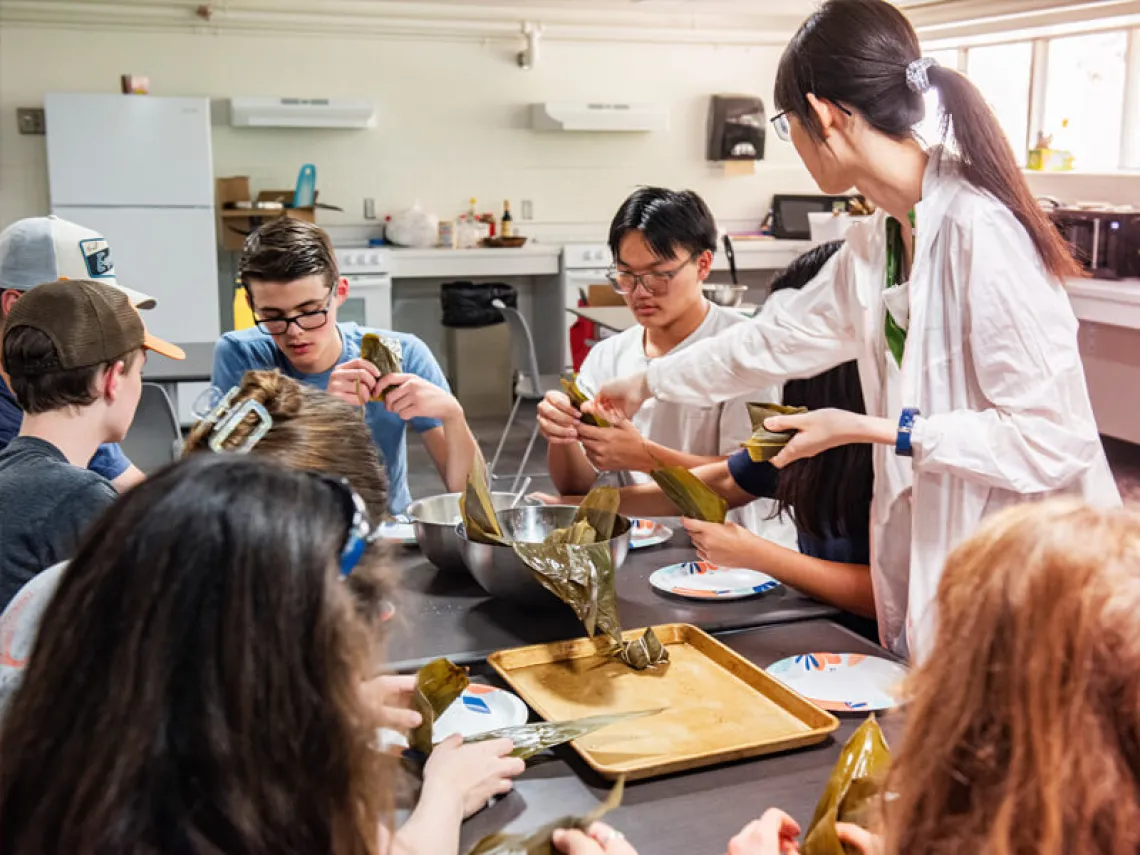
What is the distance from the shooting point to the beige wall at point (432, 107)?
6820 millimetres

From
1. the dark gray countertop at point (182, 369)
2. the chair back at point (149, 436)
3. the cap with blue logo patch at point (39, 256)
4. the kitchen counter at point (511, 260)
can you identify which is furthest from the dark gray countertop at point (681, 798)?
the kitchen counter at point (511, 260)

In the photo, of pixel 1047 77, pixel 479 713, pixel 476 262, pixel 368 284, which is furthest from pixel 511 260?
pixel 479 713

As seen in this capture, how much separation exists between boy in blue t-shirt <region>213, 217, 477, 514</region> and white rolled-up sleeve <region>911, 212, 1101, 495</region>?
1.11 m

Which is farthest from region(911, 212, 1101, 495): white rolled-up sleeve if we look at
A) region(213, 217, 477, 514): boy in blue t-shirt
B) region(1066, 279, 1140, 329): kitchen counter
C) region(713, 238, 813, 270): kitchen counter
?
region(713, 238, 813, 270): kitchen counter

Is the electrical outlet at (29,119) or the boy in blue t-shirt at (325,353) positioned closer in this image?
the boy in blue t-shirt at (325,353)

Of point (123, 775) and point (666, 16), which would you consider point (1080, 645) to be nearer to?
point (123, 775)

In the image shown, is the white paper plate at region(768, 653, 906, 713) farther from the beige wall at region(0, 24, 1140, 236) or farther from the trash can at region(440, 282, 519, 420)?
the beige wall at region(0, 24, 1140, 236)

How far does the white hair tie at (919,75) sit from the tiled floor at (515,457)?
2.44m

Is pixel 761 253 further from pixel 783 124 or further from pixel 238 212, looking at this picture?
pixel 783 124

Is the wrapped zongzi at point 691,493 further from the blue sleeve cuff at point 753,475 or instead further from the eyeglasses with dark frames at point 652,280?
the eyeglasses with dark frames at point 652,280

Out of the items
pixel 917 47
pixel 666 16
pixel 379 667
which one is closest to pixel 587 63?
pixel 666 16

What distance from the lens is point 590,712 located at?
56.9 inches

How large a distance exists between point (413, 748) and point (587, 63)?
7.02 metres

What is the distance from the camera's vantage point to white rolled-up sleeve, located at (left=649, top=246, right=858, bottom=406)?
86.4 inches
